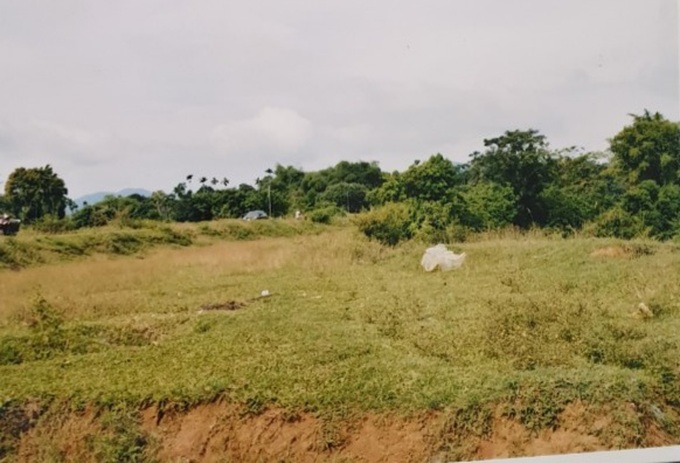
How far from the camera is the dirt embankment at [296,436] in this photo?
8.40ft

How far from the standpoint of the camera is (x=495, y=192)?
3.66 m

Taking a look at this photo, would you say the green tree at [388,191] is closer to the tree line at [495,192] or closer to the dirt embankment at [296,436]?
the tree line at [495,192]

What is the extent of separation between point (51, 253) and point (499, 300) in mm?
2289

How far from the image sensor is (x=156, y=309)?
10.0ft

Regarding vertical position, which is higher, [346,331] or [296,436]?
[346,331]

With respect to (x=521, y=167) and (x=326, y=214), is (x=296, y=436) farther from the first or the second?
(x=521, y=167)

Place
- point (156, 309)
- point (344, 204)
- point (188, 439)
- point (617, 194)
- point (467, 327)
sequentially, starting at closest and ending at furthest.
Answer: point (188, 439)
point (156, 309)
point (467, 327)
point (344, 204)
point (617, 194)

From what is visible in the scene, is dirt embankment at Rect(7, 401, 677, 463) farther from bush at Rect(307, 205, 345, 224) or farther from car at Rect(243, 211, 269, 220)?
bush at Rect(307, 205, 345, 224)

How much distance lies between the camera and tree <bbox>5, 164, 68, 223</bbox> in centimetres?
282

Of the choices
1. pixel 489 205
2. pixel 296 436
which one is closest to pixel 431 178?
pixel 489 205

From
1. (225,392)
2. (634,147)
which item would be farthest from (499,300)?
(225,392)

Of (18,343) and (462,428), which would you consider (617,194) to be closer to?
(462,428)

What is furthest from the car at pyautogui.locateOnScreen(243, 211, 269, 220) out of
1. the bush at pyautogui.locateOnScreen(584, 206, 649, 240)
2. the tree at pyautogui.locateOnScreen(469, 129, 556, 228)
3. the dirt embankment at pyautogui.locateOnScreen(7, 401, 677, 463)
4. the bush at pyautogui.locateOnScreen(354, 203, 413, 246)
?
the bush at pyautogui.locateOnScreen(584, 206, 649, 240)

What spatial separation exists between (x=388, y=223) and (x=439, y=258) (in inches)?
15.3
